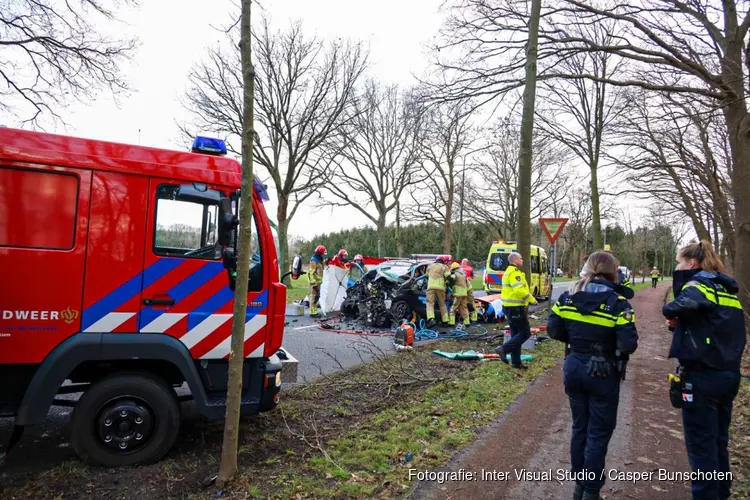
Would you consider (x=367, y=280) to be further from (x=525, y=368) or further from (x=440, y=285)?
(x=525, y=368)

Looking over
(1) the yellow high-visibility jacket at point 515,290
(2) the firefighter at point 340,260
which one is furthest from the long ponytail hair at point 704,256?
(2) the firefighter at point 340,260

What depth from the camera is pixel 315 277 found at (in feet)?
44.2

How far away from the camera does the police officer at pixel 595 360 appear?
326 cm

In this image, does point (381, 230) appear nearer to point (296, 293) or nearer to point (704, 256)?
point (296, 293)

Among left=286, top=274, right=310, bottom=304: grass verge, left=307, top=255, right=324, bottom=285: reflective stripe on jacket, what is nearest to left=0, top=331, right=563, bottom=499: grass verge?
left=307, top=255, right=324, bottom=285: reflective stripe on jacket

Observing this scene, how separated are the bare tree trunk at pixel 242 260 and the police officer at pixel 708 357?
2935mm

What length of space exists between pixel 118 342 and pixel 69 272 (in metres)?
0.66

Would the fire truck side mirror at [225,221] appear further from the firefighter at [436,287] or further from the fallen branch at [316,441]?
the firefighter at [436,287]

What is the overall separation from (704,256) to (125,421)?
4453 mm

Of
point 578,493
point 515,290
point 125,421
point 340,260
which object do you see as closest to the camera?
point 578,493

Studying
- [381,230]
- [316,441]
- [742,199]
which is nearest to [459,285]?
[742,199]

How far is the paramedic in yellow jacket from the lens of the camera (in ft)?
24.9

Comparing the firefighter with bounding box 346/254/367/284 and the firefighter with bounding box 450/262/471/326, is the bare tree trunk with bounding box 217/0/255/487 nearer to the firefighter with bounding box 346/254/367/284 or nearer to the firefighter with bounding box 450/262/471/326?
the firefighter with bounding box 450/262/471/326

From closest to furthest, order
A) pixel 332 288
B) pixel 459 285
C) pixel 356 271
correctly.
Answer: pixel 459 285 < pixel 332 288 < pixel 356 271
